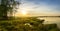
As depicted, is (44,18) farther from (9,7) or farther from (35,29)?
(35,29)

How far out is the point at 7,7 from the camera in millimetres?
8477

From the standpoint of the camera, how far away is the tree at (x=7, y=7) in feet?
27.7

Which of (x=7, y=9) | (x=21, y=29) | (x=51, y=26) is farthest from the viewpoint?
(x=7, y=9)

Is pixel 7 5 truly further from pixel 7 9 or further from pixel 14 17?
pixel 14 17

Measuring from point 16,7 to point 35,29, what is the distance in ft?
11.1

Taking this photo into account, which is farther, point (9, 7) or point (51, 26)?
point (9, 7)

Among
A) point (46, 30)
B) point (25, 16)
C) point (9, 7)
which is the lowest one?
point (46, 30)

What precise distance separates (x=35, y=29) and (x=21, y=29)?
64 cm

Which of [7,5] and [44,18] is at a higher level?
[7,5]

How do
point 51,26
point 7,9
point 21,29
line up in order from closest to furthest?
point 21,29 < point 51,26 < point 7,9

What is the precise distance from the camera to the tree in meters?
8.43

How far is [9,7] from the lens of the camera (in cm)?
845

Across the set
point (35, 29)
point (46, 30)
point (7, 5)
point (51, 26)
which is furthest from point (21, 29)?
point (7, 5)

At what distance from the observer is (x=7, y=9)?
8438mm
